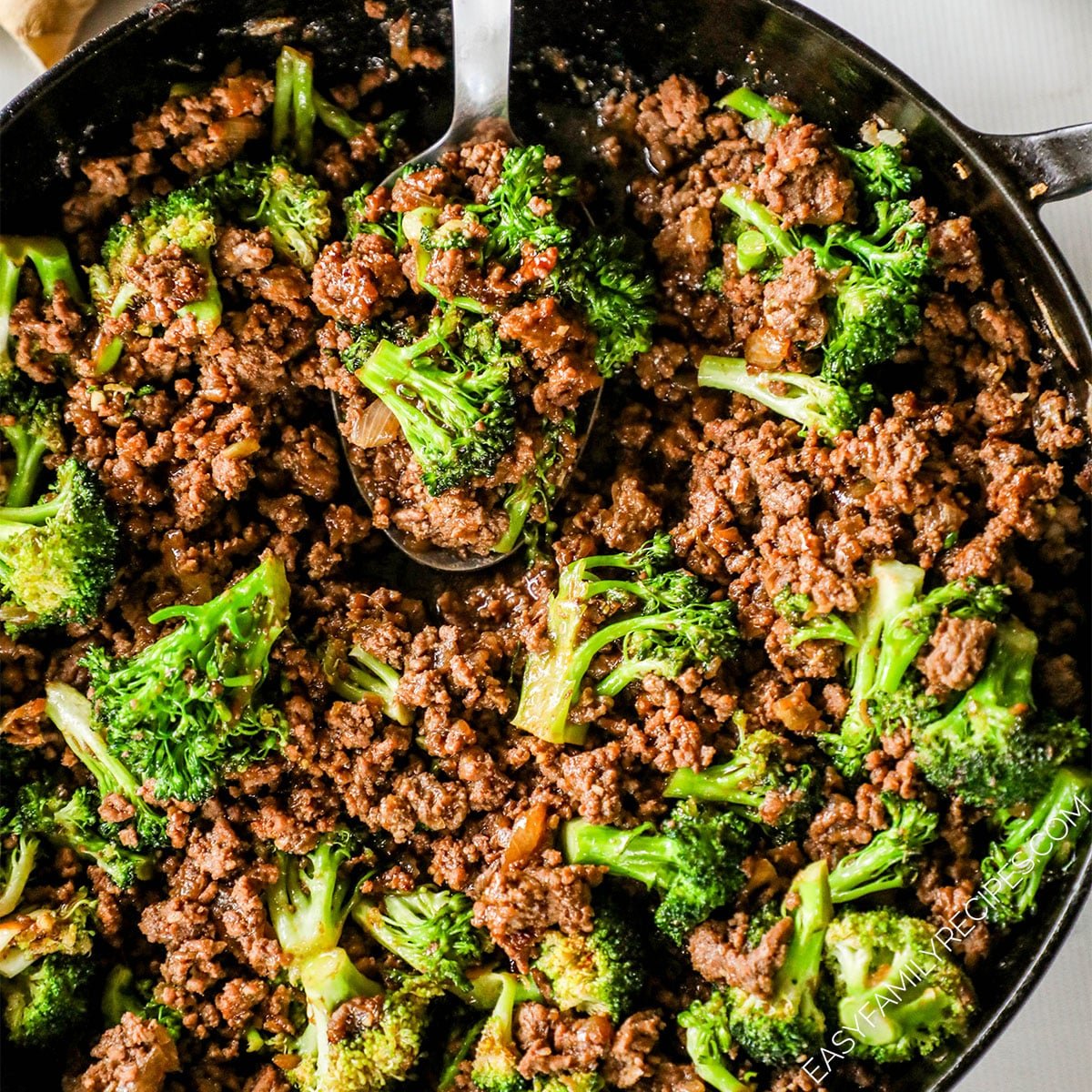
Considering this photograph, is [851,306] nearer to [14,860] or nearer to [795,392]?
[795,392]

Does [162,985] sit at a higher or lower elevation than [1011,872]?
lower

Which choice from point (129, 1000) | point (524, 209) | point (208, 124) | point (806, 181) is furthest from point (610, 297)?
point (129, 1000)

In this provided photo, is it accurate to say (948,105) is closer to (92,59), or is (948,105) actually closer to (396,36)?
(396,36)

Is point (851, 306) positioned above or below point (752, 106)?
below

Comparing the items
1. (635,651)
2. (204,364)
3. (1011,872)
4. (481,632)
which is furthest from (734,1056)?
(204,364)

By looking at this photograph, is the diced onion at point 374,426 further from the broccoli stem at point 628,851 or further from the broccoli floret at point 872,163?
the broccoli floret at point 872,163

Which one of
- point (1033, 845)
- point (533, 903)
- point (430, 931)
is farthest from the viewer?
point (430, 931)
